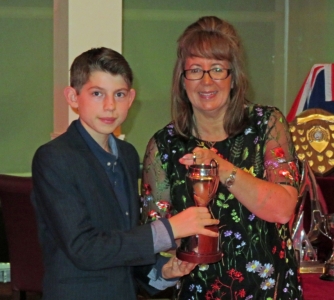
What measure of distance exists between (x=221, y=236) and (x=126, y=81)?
0.52 metres

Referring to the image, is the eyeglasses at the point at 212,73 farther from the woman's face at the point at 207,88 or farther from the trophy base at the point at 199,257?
the trophy base at the point at 199,257

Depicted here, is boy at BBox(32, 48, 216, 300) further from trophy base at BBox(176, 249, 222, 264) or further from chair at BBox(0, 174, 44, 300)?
chair at BBox(0, 174, 44, 300)

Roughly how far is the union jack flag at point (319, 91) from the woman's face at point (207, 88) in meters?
2.53

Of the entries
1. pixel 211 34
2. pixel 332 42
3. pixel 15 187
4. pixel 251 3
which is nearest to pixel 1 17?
pixel 251 3

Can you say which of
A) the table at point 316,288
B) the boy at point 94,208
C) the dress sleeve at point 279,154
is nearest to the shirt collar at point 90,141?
the boy at point 94,208

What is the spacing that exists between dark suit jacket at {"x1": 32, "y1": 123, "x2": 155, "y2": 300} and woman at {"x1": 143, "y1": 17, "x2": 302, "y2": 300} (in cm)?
28

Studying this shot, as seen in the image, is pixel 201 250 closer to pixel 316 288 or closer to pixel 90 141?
pixel 90 141

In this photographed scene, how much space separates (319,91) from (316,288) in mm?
2426

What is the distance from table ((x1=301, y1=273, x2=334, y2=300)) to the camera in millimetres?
2248

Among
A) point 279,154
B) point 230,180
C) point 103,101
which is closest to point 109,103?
point 103,101

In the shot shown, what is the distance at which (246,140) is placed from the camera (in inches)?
80.7

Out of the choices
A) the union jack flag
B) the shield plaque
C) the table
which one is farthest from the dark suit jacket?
the union jack flag

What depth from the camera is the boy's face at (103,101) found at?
69.9 inches

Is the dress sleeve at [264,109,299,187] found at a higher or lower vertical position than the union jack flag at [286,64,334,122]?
lower
